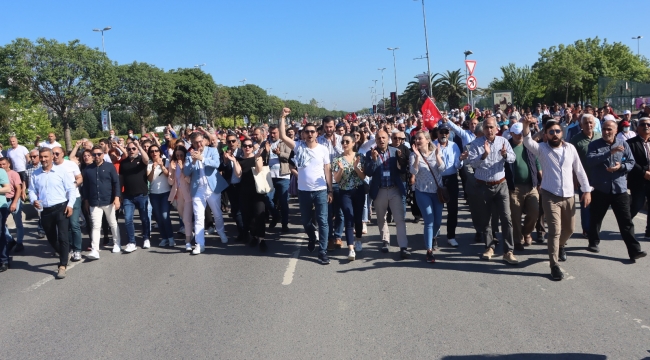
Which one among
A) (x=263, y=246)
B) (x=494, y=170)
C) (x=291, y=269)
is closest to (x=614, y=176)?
(x=494, y=170)

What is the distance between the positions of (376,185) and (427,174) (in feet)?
2.45

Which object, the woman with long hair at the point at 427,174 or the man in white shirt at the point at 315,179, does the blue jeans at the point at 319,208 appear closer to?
the man in white shirt at the point at 315,179

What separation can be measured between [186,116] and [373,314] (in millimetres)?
50619

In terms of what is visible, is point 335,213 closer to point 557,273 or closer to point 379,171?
point 379,171

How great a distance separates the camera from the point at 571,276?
19.0ft

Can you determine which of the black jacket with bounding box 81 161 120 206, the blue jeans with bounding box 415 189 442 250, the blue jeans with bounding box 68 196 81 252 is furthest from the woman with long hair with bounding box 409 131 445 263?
the blue jeans with bounding box 68 196 81 252

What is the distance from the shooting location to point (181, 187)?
828 cm

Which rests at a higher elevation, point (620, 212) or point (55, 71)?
point (55, 71)

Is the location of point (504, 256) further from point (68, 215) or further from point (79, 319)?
point (68, 215)

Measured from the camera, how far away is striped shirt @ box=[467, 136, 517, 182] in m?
6.40

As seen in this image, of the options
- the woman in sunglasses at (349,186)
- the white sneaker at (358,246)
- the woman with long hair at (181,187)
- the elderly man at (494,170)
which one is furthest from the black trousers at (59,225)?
the elderly man at (494,170)

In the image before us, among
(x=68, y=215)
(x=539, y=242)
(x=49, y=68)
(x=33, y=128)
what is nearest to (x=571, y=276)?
(x=539, y=242)

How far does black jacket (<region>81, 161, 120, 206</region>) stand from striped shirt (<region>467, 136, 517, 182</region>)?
558cm

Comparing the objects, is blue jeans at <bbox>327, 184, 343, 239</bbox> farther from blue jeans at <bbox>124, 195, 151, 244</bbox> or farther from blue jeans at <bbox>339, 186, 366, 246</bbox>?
blue jeans at <bbox>124, 195, 151, 244</bbox>
